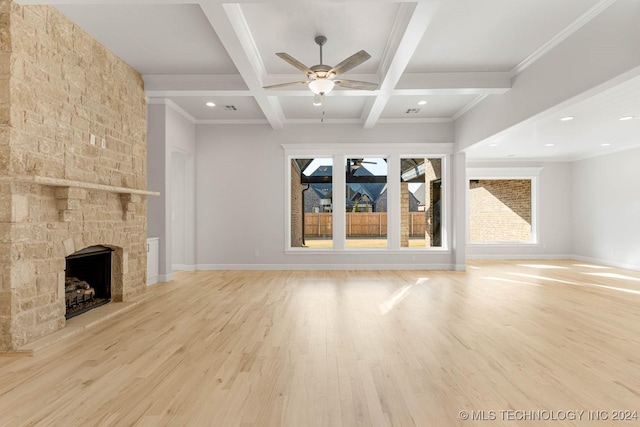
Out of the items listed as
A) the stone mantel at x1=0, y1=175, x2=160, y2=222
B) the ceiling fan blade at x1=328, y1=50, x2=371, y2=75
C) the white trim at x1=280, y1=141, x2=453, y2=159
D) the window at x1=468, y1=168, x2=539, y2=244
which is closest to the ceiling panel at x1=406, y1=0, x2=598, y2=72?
the ceiling fan blade at x1=328, y1=50, x2=371, y2=75

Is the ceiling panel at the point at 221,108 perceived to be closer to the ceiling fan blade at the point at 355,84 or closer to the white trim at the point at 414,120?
the ceiling fan blade at the point at 355,84

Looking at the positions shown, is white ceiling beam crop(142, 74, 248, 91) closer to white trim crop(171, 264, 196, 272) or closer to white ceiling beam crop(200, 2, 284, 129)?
white ceiling beam crop(200, 2, 284, 129)

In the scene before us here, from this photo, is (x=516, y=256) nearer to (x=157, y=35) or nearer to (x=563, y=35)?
→ (x=563, y=35)

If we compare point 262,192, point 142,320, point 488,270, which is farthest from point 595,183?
point 142,320

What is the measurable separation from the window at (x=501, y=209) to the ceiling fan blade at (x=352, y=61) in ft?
21.4

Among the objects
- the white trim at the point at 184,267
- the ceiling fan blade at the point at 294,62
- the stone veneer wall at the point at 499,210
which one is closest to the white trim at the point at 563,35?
the ceiling fan blade at the point at 294,62

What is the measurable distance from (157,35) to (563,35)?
451cm

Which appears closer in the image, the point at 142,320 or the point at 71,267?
the point at 142,320

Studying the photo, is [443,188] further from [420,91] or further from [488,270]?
[420,91]

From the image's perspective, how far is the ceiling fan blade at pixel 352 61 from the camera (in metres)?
3.35

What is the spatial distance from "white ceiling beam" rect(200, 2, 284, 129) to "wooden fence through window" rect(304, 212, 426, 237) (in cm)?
298

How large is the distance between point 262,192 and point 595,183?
7903 millimetres

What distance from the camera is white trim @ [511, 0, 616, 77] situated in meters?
3.14

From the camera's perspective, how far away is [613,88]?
329 cm
